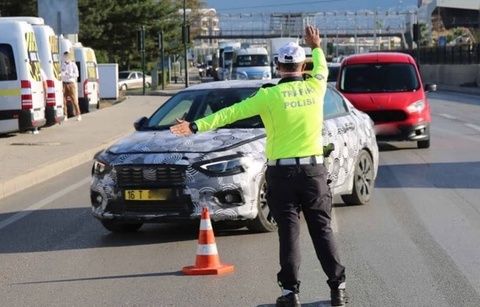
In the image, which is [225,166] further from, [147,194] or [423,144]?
[423,144]

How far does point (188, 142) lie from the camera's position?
32.7ft

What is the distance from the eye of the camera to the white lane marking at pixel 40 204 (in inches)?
461

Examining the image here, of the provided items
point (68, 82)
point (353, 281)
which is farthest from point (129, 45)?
point (353, 281)

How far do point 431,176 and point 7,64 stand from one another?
10.8 m

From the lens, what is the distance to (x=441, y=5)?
5017 inches

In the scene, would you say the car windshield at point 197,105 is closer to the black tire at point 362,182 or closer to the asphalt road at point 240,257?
the asphalt road at point 240,257

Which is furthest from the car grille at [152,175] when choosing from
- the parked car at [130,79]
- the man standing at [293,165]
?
the parked car at [130,79]

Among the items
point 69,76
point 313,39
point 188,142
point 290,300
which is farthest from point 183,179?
point 69,76

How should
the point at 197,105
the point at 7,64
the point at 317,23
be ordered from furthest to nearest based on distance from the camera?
1. the point at 317,23
2. the point at 7,64
3. the point at 197,105

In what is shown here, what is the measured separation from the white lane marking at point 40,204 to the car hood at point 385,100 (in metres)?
5.83

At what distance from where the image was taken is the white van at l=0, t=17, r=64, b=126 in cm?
2375

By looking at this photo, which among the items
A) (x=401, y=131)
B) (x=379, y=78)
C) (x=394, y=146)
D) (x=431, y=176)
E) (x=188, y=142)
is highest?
(x=188, y=142)

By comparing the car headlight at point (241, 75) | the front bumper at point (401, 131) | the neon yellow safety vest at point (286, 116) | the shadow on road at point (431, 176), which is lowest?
the car headlight at point (241, 75)

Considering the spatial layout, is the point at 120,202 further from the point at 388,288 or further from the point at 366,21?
the point at 366,21
